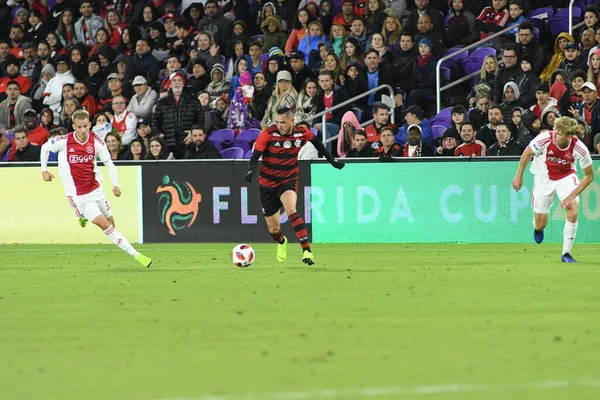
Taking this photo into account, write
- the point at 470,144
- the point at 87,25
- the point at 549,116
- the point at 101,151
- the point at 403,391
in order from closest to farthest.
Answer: the point at 403,391 → the point at 101,151 → the point at 549,116 → the point at 470,144 → the point at 87,25

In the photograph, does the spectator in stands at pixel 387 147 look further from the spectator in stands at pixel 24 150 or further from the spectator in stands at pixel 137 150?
the spectator in stands at pixel 24 150

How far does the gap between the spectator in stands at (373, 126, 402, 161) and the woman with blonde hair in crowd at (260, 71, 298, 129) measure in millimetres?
2328

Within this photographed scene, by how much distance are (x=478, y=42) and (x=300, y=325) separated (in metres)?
13.9

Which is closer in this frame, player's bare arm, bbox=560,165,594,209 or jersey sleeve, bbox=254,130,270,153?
player's bare arm, bbox=560,165,594,209

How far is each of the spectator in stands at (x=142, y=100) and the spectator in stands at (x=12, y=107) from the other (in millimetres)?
3085

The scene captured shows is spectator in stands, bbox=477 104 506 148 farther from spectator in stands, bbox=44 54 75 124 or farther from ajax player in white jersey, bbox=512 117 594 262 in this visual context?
spectator in stands, bbox=44 54 75 124

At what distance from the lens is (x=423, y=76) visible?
23.3 m

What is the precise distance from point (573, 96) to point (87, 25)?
13.1 m

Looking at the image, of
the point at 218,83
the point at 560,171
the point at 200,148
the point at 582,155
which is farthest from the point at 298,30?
the point at 582,155

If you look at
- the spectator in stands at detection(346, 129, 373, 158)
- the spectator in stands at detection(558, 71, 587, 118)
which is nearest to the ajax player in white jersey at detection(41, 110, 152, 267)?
the spectator in stands at detection(346, 129, 373, 158)

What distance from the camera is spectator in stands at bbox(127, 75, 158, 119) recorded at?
25480mm

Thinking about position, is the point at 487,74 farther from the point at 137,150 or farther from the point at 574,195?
the point at 137,150

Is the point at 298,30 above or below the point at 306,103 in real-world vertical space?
above

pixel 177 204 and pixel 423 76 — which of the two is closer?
pixel 177 204
